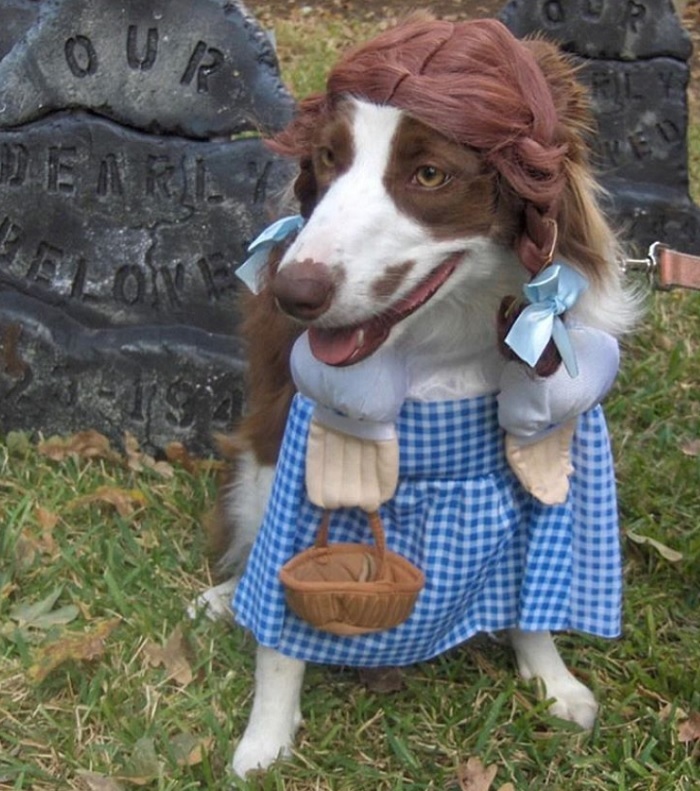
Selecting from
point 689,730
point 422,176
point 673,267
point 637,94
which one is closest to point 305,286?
point 422,176

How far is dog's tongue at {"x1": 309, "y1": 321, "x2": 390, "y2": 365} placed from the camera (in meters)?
1.93

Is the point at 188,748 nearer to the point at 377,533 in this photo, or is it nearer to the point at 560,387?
the point at 377,533

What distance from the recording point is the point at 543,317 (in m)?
1.92

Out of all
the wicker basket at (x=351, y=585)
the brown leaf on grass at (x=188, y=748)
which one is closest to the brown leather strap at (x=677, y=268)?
the wicker basket at (x=351, y=585)

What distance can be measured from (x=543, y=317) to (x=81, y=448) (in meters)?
1.81

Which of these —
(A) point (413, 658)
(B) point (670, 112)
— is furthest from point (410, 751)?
(B) point (670, 112)

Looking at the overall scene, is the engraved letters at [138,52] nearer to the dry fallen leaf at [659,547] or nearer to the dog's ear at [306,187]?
the dog's ear at [306,187]

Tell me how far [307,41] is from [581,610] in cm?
604

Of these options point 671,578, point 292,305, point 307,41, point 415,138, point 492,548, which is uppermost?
point 415,138

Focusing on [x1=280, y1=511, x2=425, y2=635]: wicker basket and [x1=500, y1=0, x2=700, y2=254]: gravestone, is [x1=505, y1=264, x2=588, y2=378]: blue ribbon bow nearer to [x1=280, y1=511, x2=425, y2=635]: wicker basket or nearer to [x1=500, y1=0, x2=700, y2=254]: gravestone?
[x1=280, y1=511, x2=425, y2=635]: wicker basket

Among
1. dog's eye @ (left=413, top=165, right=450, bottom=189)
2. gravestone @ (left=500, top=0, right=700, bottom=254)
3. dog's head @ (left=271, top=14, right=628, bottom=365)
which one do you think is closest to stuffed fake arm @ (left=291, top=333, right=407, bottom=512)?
dog's head @ (left=271, top=14, right=628, bottom=365)

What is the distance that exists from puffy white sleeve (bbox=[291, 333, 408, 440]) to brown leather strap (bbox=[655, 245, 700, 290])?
62cm

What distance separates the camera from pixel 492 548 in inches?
93.7

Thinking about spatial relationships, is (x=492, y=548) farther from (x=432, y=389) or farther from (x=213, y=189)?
(x=213, y=189)
